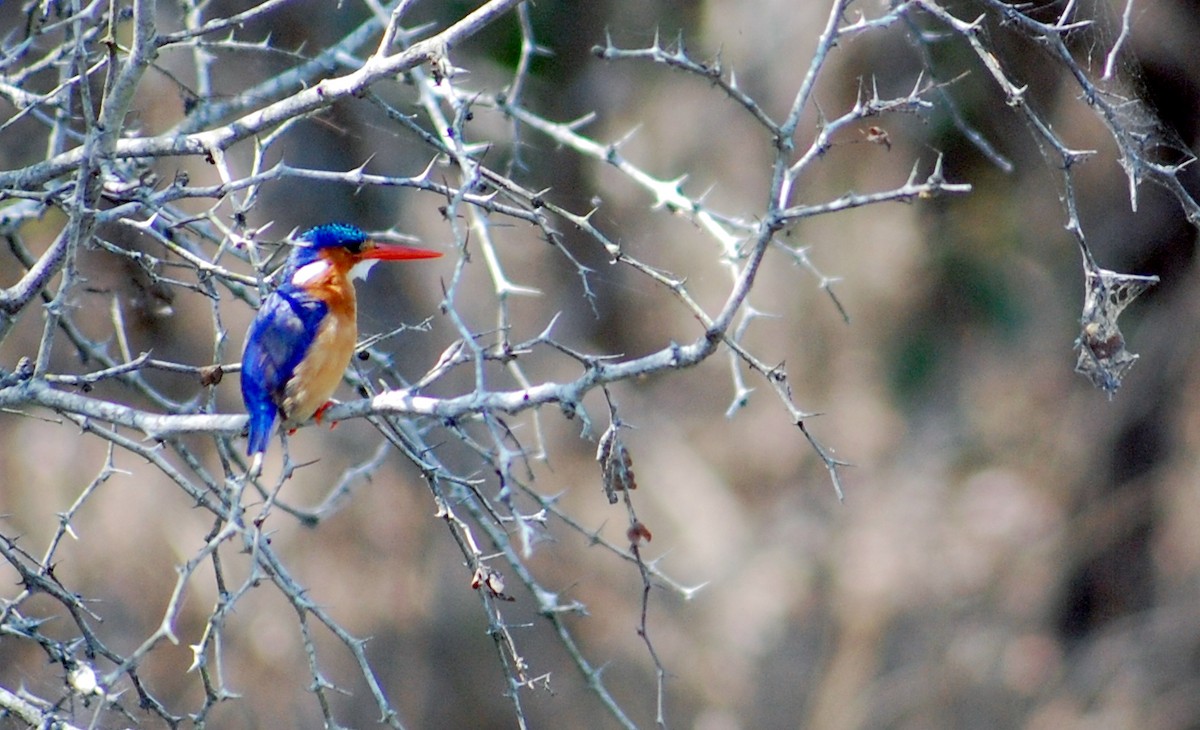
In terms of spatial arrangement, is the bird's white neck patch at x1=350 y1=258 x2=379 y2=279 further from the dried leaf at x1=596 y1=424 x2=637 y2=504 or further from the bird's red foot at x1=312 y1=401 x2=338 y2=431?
the dried leaf at x1=596 y1=424 x2=637 y2=504

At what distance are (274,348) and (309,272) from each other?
16.6 inches

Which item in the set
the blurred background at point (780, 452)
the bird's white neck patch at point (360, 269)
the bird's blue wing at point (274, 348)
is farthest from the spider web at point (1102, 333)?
the blurred background at point (780, 452)

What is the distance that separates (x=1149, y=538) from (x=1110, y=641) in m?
0.84

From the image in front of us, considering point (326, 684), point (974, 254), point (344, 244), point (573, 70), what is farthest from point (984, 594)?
point (326, 684)

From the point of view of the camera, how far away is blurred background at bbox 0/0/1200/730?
24.4 feet

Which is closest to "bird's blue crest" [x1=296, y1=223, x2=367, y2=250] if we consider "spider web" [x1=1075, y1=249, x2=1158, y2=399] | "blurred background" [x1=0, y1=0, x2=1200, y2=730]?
"spider web" [x1=1075, y1=249, x2=1158, y2=399]

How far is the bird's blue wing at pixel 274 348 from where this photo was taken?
3096 mm

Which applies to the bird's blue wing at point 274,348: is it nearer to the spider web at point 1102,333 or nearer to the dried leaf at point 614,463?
→ the dried leaf at point 614,463

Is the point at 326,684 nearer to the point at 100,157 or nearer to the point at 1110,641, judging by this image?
the point at 100,157

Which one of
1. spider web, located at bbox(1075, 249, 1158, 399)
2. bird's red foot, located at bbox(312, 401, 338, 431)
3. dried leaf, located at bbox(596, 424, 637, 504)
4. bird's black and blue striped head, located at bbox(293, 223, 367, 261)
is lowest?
dried leaf, located at bbox(596, 424, 637, 504)

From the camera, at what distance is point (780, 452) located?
9.03m

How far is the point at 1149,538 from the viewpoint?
8125 mm

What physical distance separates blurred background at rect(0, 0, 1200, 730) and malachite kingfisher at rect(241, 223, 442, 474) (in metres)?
3.67

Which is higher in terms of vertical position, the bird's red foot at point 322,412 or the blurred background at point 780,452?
the blurred background at point 780,452
